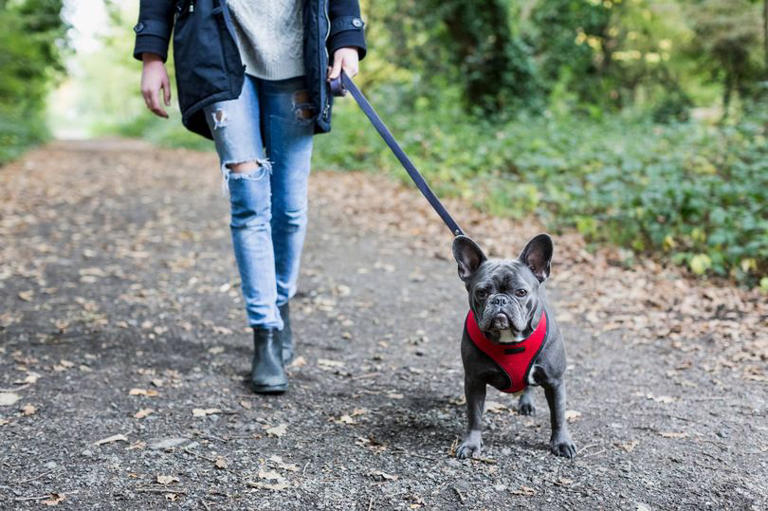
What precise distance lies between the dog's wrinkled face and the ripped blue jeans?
1032 mm

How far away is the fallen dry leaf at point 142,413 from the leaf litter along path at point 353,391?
0.05ft

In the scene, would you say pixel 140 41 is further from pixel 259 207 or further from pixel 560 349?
pixel 560 349

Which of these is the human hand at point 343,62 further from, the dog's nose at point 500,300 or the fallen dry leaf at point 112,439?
the fallen dry leaf at point 112,439

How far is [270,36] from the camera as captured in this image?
3.01 meters

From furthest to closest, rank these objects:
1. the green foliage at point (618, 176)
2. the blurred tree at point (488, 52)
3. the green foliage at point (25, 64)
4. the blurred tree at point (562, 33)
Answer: the blurred tree at point (562, 33) → the green foliage at point (25, 64) → the blurred tree at point (488, 52) → the green foliage at point (618, 176)

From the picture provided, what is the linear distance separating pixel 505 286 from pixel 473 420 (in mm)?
577

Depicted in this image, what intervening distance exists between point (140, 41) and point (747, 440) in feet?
10.1

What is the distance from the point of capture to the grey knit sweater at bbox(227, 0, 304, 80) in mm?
2982

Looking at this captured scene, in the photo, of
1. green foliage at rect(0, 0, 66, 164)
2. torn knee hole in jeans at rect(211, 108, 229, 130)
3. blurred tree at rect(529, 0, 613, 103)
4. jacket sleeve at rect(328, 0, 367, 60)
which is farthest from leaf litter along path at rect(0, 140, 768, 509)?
green foliage at rect(0, 0, 66, 164)

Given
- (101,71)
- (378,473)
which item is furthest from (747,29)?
(101,71)

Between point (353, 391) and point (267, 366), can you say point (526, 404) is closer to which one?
point (353, 391)

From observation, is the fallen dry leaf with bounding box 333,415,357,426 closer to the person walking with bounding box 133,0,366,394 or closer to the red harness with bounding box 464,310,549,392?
the person walking with bounding box 133,0,366,394

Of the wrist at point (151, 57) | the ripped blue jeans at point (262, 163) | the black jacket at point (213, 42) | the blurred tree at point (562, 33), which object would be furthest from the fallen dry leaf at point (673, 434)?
the blurred tree at point (562, 33)

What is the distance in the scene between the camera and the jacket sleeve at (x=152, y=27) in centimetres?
294
